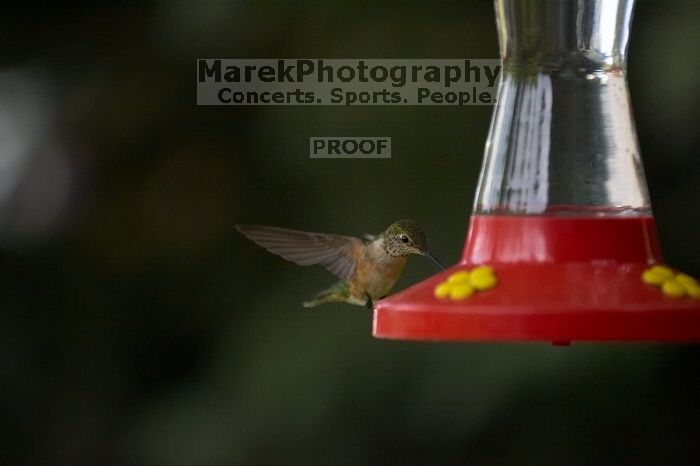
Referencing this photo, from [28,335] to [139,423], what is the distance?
51 cm

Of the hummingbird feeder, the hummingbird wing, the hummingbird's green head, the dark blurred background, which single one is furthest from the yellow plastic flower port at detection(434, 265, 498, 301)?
the dark blurred background

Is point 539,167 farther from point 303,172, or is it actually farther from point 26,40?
point 26,40

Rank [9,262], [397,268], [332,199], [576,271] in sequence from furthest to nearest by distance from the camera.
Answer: [9,262]
[332,199]
[397,268]
[576,271]

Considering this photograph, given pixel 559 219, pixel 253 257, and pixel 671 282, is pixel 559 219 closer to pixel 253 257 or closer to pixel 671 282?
pixel 671 282

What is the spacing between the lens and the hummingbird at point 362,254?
2863 mm

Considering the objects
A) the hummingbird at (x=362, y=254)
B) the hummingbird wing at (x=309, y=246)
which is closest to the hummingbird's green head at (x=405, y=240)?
the hummingbird at (x=362, y=254)

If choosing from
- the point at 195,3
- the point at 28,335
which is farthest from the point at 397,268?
the point at 28,335

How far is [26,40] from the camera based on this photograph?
13.9 feet

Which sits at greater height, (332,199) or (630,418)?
(332,199)

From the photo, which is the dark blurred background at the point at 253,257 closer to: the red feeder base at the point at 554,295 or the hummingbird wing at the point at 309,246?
the hummingbird wing at the point at 309,246

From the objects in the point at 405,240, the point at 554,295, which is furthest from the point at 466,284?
the point at 405,240

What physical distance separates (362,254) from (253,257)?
3.53 feet

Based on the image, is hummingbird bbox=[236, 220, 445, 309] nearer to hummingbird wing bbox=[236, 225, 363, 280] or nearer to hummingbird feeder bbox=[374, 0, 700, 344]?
hummingbird wing bbox=[236, 225, 363, 280]

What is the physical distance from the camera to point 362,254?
10.2 ft
